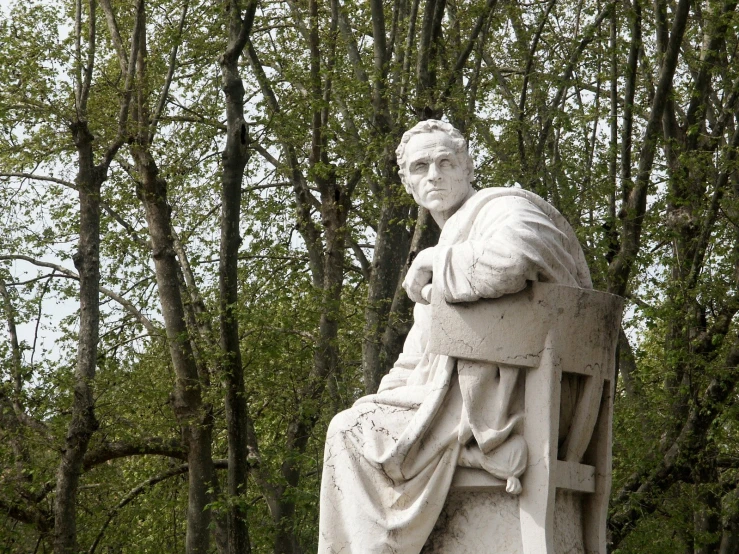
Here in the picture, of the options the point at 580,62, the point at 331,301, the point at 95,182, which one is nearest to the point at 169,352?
the point at 95,182

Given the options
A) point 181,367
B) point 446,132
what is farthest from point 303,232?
point 446,132

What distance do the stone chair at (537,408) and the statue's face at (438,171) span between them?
2.24 feet

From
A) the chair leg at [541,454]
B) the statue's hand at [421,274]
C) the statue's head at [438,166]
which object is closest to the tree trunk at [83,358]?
the statue's head at [438,166]

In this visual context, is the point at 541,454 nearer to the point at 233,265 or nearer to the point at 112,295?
the point at 233,265

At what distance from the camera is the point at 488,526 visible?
5.32 m

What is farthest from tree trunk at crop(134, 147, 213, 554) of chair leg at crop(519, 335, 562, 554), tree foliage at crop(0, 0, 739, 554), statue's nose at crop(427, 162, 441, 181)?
chair leg at crop(519, 335, 562, 554)

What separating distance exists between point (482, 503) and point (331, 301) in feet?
26.9

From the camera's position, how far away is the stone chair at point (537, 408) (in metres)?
5.25

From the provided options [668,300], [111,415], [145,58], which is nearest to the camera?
[668,300]

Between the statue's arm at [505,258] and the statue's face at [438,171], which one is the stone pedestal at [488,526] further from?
the statue's face at [438,171]

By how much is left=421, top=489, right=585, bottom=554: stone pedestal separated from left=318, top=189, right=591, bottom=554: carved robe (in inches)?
3.3

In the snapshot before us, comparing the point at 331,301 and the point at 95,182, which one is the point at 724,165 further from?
the point at 95,182

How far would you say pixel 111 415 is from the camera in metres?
15.4

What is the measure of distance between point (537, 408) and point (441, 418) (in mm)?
402
